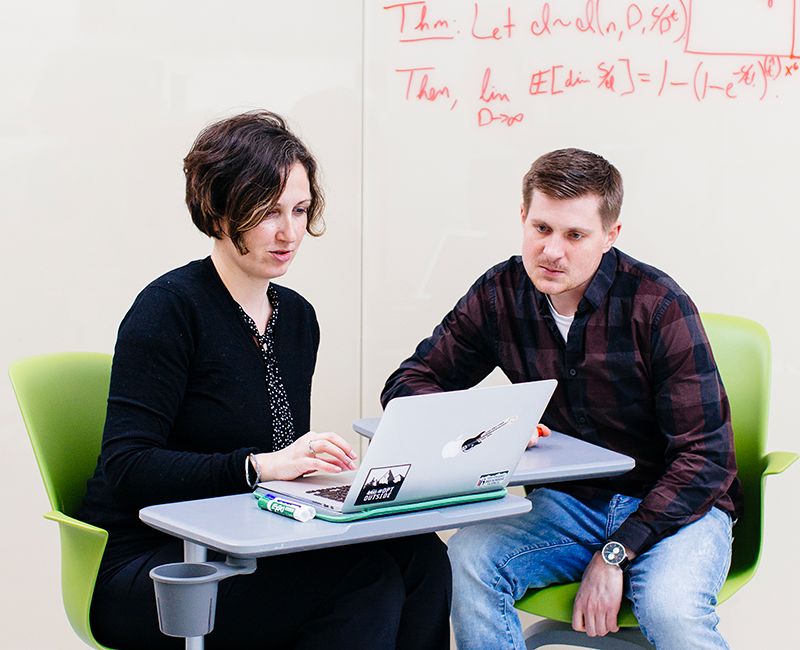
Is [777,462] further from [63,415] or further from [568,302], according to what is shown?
[63,415]

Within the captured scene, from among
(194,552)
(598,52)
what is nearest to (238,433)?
(194,552)

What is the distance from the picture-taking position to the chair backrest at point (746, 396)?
7.93 feet

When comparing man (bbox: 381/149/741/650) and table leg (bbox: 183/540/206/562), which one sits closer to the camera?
table leg (bbox: 183/540/206/562)

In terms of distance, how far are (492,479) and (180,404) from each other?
1.77ft

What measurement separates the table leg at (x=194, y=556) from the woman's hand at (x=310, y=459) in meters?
0.19

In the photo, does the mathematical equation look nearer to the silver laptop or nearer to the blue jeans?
the blue jeans

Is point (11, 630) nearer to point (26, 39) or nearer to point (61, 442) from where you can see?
point (61, 442)

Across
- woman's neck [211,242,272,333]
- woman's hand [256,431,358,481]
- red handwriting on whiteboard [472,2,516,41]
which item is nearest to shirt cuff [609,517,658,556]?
woman's hand [256,431,358,481]

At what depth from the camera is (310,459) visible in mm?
1788

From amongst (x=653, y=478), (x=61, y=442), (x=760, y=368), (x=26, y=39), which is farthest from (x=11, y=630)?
(x=760, y=368)

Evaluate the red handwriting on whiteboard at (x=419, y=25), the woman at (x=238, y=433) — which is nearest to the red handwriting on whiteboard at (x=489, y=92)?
the red handwriting on whiteboard at (x=419, y=25)

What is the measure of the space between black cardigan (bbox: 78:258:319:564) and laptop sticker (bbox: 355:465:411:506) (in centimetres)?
29

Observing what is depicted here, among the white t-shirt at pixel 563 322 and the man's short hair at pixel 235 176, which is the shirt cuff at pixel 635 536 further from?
the man's short hair at pixel 235 176

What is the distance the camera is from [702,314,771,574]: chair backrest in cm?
242
